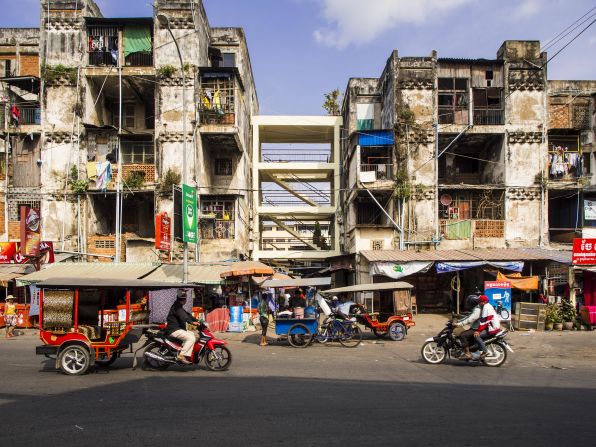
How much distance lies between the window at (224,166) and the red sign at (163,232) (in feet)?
22.7

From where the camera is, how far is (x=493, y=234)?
27.4 m

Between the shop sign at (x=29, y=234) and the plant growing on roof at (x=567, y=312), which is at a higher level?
the shop sign at (x=29, y=234)

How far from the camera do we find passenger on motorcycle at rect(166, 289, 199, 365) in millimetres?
10680

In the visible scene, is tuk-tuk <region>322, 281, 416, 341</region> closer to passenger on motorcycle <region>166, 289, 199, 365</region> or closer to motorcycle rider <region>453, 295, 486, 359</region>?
motorcycle rider <region>453, 295, 486, 359</region>

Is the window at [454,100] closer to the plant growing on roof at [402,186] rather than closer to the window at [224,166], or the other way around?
the plant growing on roof at [402,186]

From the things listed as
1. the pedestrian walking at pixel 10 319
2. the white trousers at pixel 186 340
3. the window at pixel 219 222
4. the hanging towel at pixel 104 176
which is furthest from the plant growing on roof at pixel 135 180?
the white trousers at pixel 186 340

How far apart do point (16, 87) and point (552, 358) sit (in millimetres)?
30663

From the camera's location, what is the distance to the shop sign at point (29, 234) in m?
23.8

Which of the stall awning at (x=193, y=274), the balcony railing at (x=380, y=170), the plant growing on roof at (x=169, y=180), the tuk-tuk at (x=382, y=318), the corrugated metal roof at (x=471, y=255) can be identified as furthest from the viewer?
the balcony railing at (x=380, y=170)

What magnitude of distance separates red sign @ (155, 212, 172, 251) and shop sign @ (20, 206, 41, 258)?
558 cm

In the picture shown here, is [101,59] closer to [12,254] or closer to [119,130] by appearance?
[119,130]

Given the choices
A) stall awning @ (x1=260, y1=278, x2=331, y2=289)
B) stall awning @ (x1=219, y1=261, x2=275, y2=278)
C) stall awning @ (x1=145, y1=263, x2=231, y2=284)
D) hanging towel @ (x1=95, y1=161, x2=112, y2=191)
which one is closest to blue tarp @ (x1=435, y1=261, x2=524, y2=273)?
stall awning @ (x1=219, y1=261, x2=275, y2=278)

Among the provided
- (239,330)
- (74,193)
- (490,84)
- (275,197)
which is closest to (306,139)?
(275,197)

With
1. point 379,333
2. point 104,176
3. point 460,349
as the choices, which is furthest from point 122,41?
point 460,349
